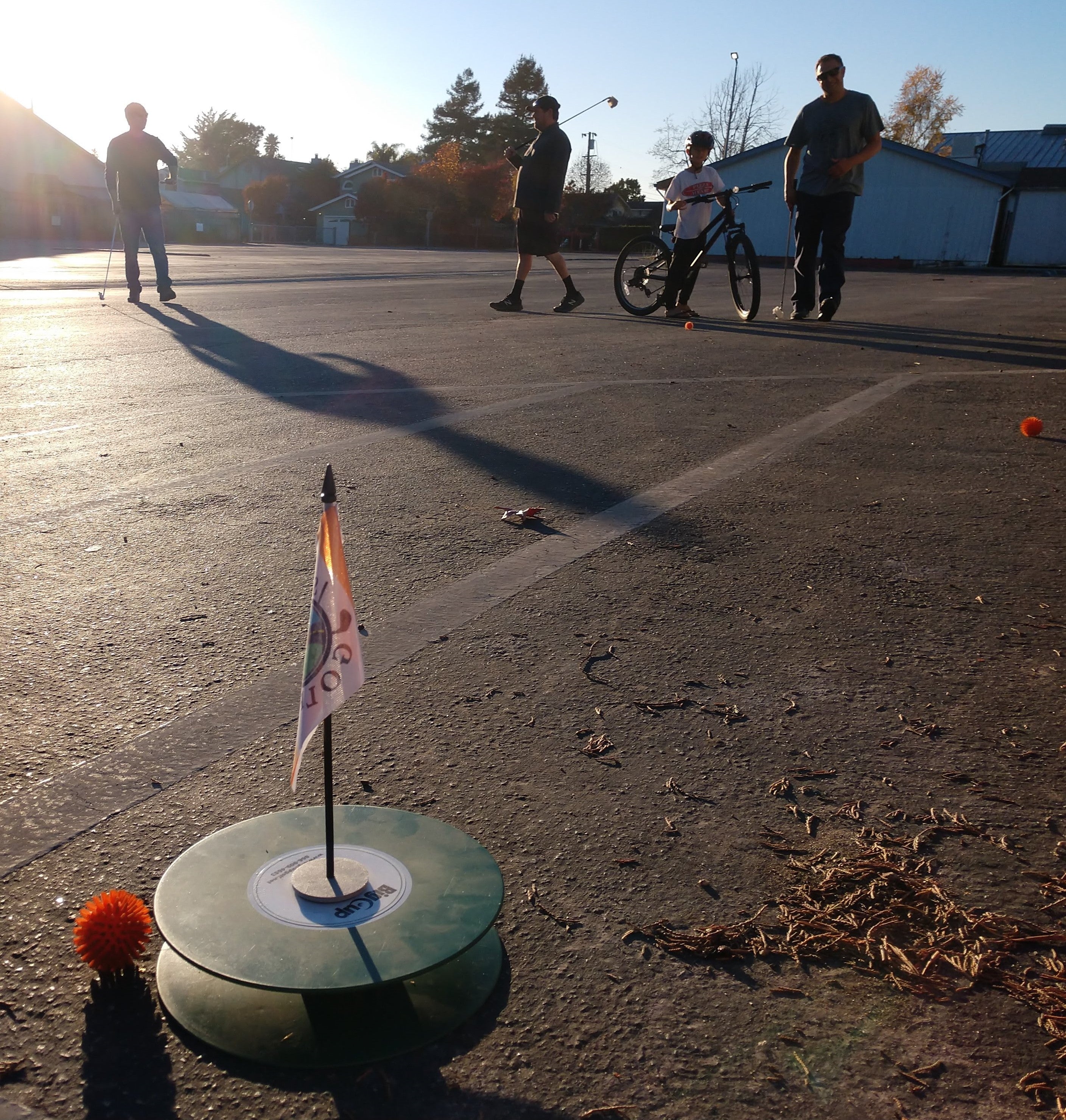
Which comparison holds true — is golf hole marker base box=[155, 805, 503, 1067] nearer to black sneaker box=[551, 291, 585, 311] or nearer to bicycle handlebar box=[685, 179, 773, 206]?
bicycle handlebar box=[685, 179, 773, 206]

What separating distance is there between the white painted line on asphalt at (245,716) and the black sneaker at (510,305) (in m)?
8.00

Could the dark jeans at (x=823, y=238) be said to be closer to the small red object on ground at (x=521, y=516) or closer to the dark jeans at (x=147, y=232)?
the small red object on ground at (x=521, y=516)

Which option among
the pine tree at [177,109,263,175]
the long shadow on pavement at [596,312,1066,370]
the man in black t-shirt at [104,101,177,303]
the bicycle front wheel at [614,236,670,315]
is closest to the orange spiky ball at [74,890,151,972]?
the long shadow on pavement at [596,312,1066,370]

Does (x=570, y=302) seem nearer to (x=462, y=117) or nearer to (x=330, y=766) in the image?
(x=330, y=766)

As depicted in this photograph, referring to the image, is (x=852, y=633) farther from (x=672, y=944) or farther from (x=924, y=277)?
(x=924, y=277)

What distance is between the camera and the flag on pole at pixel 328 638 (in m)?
1.67

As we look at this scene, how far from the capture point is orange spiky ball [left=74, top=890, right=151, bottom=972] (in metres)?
1.56

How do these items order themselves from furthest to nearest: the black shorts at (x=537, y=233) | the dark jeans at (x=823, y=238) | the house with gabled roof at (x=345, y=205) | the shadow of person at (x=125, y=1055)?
1. the house with gabled roof at (x=345, y=205)
2. the black shorts at (x=537, y=233)
3. the dark jeans at (x=823, y=238)
4. the shadow of person at (x=125, y=1055)

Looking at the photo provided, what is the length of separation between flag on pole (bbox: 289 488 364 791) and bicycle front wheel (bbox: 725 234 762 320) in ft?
32.0

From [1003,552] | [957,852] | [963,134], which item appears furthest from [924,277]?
[963,134]

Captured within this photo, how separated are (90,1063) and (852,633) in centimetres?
226

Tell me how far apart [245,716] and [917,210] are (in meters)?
45.5

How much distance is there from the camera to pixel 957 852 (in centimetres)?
194

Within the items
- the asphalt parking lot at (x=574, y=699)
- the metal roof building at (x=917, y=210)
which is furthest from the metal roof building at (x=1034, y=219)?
the asphalt parking lot at (x=574, y=699)
